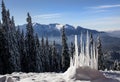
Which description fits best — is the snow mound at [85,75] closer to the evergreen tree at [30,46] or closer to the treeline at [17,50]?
the treeline at [17,50]

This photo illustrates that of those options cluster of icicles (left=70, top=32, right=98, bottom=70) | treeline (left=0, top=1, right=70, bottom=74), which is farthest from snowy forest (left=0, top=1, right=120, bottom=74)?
cluster of icicles (left=70, top=32, right=98, bottom=70)

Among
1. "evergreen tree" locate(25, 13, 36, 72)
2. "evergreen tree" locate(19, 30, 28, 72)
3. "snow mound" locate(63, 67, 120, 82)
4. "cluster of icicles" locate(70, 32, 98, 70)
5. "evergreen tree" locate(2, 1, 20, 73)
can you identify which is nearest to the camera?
"snow mound" locate(63, 67, 120, 82)

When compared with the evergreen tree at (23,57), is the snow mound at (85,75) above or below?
above

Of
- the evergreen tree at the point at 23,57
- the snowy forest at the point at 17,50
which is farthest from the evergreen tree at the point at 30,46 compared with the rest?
the evergreen tree at the point at 23,57

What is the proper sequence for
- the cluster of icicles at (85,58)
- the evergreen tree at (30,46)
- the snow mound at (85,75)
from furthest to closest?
the evergreen tree at (30,46) → the cluster of icicles at (85,58) → the snow mound at (85,75)

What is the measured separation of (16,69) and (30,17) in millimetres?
16304

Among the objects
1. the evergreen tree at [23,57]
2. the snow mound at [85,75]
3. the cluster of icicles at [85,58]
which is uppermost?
the cluster of icicles at [85,58]

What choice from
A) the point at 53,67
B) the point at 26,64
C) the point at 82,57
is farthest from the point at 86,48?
the point at 53,67

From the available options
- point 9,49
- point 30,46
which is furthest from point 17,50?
point 30,46

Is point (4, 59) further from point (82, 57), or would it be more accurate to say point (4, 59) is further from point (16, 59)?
point (82, 57)

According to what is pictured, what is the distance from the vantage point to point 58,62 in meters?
105

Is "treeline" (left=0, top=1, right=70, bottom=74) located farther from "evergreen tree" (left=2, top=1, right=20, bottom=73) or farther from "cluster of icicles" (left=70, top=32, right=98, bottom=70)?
"cluster of icicles" (left=70, top=32, right=98, bottom=70)

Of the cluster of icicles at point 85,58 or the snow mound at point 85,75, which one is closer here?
the snow mound at point 85,75

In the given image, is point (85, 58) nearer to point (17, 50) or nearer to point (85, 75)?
point (85, 75)
